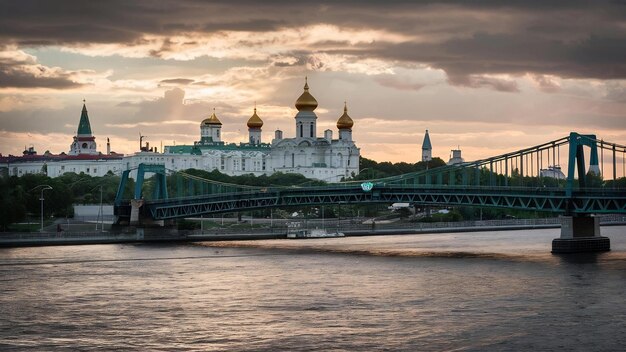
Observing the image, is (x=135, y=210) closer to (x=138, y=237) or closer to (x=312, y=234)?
(x=138, y=237)

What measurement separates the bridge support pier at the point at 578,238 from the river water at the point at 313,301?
124cm

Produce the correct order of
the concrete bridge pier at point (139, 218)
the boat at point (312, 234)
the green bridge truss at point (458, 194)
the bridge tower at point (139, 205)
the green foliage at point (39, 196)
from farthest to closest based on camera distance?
the boat at point (312, 234)
the bridge tower at point (139, 205)
the concrete bridge pier at point (139, 218)
the green foliage at point (39, 196)
the green bridge truss at point (458, 194)

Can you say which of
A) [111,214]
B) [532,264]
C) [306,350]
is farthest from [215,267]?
[111,214]

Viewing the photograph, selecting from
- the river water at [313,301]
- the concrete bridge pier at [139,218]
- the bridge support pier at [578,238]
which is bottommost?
the river water at [313,301]

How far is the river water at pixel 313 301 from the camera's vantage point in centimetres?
4294

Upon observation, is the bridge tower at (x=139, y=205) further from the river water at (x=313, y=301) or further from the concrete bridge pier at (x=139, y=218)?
the river water at (x=313, y=301)

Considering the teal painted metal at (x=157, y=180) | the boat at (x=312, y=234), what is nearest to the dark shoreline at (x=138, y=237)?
the boat at (x=312, y=234)

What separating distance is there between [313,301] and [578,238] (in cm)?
2781

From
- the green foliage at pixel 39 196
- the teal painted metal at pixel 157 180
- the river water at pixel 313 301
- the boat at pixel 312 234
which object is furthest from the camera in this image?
the boat at pixel 312 234

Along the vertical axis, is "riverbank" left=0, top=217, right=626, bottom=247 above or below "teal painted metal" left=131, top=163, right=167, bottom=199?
below

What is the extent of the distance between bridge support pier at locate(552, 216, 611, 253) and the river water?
124 centimetres

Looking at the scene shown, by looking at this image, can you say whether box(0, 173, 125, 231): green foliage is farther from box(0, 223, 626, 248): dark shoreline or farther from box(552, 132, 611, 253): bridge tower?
box(552, 132, 611, 253): bridge tower

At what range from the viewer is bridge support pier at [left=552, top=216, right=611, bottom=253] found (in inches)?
2982

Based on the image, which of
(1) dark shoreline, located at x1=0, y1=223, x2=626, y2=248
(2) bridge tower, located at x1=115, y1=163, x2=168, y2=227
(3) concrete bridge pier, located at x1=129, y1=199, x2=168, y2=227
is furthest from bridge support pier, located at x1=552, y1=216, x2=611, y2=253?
(2) bridge tower, located at x1=115, y1=163, x2=168, y2=227
